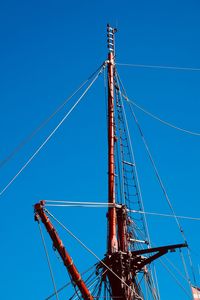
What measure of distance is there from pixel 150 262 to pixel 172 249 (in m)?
1.70

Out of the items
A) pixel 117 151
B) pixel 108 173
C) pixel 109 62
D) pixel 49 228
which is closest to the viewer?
pixel 49 228

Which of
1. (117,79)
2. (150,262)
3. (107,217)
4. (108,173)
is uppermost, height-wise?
(117,79)

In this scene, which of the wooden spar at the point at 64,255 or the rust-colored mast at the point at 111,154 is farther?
the rust-colored mast at the point at 111,154

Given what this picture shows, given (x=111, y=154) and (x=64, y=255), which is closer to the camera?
(x=64, y=255)

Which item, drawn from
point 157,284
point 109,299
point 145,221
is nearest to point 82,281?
point 109,299

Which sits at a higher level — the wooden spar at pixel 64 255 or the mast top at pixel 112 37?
the mast top at pixel 112 37

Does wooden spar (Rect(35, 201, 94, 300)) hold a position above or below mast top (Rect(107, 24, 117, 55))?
below

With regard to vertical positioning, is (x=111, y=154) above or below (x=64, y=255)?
above

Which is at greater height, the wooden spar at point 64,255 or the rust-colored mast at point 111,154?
A: the rust-colored mast at point 111,154

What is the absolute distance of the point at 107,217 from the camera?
32406 mm

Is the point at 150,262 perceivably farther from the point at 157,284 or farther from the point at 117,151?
the point at 117,151

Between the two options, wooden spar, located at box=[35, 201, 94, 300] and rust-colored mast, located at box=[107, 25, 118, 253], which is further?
rust-colored mast, located at box=[107, 25, 118, 253]

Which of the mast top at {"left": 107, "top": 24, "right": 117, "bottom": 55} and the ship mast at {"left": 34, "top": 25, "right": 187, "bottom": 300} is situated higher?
the mast top at {"left": 107, "top": 24, "right": 117, "bottom": 55}

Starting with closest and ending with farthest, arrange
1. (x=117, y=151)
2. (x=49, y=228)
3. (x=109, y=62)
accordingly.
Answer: (x=49, y=228), (x=117, y=151), (x=109, y=62)
